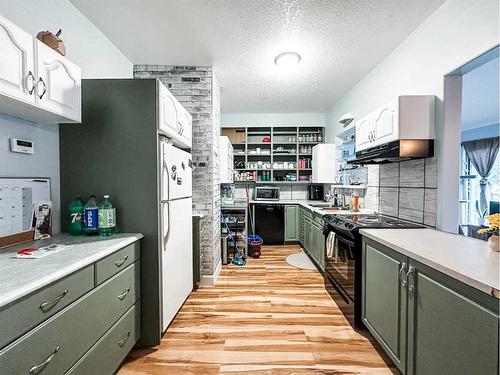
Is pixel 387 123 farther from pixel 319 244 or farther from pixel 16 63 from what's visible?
pixel 16 63

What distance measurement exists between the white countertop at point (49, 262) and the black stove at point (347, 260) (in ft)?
5.95

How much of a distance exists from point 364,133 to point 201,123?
1.94m

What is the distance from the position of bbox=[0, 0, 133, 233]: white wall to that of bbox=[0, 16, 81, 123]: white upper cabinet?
12 cm

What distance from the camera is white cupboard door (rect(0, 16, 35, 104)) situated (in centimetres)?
113

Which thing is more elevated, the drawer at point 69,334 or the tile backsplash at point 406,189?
the tile backsplash at point 406,189

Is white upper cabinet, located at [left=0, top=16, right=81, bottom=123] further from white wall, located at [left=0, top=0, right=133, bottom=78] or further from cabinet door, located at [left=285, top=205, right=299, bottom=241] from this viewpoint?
cabinet door, located at [left=285, top=205, right=299, bottom=241]

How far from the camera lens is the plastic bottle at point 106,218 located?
1.72 meters

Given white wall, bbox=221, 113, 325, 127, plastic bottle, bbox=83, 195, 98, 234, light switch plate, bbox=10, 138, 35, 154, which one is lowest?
plastic bottle, bbox=83, 195, 98, 234

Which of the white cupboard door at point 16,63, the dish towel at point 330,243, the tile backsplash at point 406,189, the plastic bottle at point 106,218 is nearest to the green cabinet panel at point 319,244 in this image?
the dish towel at point 330,243

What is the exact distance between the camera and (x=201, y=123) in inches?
122

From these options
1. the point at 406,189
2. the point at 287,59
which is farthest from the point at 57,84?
the point at 406,189

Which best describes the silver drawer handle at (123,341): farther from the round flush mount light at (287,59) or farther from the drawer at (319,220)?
the round flush mount light at (287,59)

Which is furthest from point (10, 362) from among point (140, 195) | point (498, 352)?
point (498, 352)

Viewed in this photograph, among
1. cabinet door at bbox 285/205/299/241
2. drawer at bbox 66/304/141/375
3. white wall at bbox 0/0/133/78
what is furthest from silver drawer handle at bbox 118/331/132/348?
cabinet door at bbox 285/205/299/241
